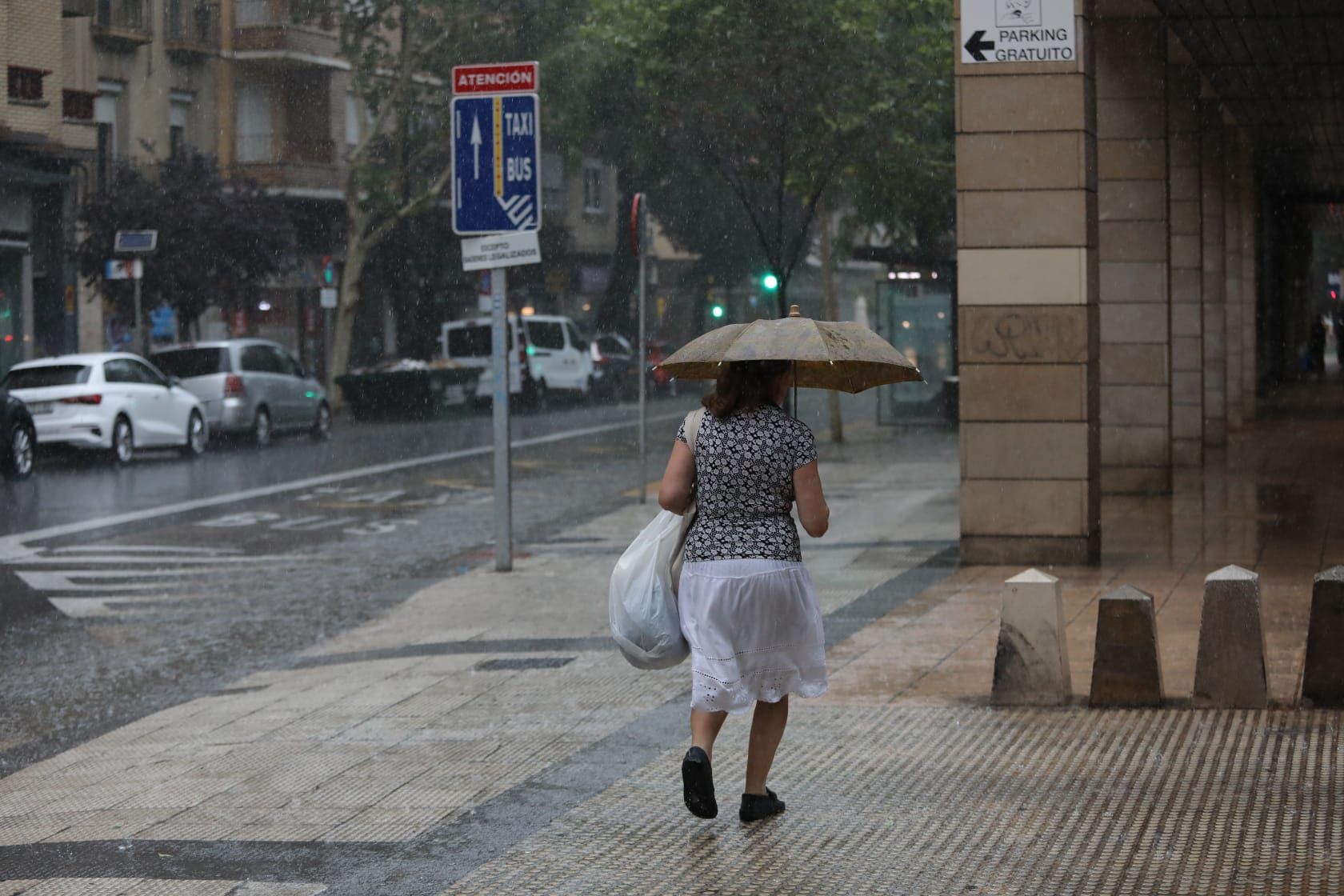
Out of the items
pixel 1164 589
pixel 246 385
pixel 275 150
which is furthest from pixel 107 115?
pixel 1164 589

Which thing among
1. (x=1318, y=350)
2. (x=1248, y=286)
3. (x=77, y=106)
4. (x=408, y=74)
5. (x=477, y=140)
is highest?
(x=408, y=74)

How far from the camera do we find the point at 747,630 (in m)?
6.11

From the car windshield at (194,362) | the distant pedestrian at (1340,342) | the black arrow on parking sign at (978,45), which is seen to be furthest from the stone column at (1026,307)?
the distant pedestrian at (1340,342)

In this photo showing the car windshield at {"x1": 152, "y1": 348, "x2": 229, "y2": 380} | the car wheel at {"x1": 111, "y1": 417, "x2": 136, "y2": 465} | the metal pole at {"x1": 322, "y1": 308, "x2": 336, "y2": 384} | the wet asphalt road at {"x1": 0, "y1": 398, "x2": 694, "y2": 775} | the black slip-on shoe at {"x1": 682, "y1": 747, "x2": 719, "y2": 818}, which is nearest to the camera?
the black slip-on shoe at {"x1": 682, "y1": 747, "x2": 719, "y2": 818}

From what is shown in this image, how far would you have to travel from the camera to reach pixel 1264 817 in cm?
598

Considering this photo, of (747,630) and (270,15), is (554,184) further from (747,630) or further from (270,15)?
(747,630)

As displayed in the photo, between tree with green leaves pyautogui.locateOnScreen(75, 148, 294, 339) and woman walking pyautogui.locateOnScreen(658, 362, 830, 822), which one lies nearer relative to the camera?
woman walking pyautogui.locateOnScreen(658, 362, 830, 822)

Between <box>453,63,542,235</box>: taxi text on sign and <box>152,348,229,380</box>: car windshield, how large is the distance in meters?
17.7

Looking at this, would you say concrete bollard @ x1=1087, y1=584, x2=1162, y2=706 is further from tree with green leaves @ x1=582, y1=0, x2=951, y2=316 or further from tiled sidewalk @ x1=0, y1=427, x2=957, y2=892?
tree with green leaves @ x1=582, y1=0, x2=951, y2=316

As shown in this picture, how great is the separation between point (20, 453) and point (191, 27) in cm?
2232

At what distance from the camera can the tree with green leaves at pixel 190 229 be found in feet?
120

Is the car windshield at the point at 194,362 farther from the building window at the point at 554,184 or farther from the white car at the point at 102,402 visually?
the building window at the point at 554,184

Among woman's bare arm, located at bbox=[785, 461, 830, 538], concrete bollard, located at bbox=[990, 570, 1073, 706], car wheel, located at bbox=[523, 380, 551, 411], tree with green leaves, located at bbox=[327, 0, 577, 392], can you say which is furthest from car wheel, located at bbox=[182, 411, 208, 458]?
woman's bare arm, located at bbox=[785, 461, 830, 538]

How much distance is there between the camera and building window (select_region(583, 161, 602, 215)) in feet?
195
